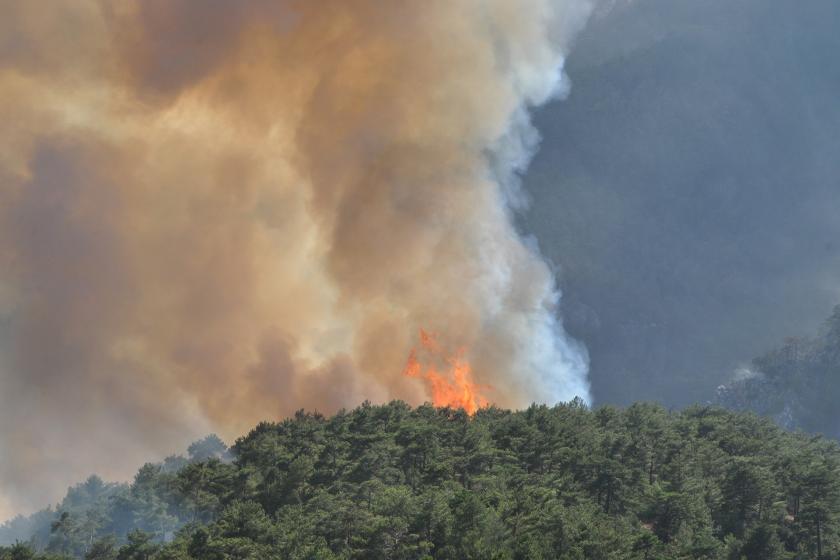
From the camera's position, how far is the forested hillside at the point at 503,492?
8388 centimetres

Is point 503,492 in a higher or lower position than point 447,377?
lower

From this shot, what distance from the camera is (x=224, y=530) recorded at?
Result: 8788cm

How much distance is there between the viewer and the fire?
167 metres

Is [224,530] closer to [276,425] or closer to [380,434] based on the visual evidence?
[380,434]

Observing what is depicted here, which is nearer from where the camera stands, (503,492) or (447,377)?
(503,492)

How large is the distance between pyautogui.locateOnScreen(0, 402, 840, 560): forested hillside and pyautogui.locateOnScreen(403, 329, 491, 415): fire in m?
32.9

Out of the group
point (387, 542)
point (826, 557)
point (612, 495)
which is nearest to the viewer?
point (387, 542)

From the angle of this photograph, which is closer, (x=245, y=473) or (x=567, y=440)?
(x=245, y=473)

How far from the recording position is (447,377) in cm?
16962

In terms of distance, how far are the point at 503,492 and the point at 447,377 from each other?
74.7 metres

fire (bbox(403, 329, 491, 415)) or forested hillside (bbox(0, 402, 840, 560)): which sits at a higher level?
fire (bbox(403, 329, 491, 415))

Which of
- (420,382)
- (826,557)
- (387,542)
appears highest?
(420,382)

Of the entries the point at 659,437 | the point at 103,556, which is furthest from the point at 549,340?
the point at 103,556

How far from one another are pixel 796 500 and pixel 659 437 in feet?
59.4
